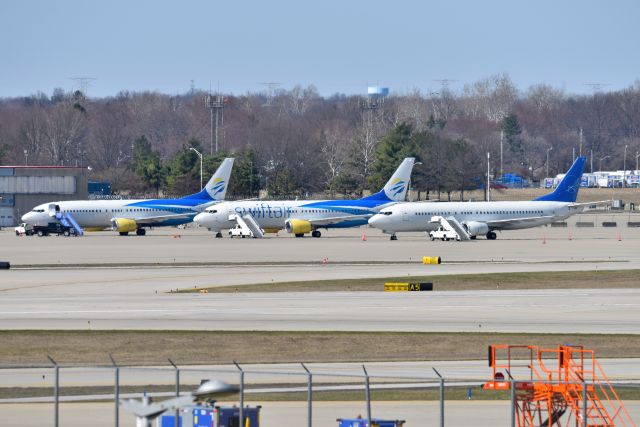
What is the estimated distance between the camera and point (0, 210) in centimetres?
16612

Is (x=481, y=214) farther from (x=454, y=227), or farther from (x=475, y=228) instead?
(x=454, y=227)

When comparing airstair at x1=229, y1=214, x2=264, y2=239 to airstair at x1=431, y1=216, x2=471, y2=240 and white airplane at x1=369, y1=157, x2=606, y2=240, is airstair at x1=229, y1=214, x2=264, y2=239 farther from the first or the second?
airstair at x1=431, y1=216, x2=471, y2=240

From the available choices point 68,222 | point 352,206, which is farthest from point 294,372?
point 68,222

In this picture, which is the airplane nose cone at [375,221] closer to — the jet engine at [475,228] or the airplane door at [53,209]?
the jet engine at [475,228]

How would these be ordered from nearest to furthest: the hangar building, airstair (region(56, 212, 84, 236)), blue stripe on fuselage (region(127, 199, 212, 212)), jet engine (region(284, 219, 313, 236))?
1. jet engine (region(284, 219, 313, 236))
2. airstair (region(56, 212, 84, 236))
3. blue stripe on fuselage (region(127, 199, 212, 212))
4. the hangar building

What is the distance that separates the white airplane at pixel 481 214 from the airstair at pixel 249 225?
1151 cm

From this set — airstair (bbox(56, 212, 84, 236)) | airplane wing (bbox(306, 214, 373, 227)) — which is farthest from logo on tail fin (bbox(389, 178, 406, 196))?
airstair (bbox(56, 212, 84, 236))

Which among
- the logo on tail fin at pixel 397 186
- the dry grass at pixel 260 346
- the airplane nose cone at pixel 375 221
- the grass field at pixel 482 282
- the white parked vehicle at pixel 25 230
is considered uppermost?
the logo on tail fin at pixel 397 186

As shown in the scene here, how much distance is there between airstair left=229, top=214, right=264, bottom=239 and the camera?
133m

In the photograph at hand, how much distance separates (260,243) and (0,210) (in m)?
55.5

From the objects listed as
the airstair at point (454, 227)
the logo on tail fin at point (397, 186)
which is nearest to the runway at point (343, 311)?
the airstair at point (454, 227)

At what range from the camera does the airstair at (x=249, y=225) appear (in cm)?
13300

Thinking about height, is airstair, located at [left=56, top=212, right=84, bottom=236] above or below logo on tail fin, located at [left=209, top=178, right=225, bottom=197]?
below

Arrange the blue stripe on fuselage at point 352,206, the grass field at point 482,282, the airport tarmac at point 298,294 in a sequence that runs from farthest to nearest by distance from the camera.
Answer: the blue stripe on fuselage at point 352,206 < the grass field at point 482,282 < the airport tarmac at point 298,294
